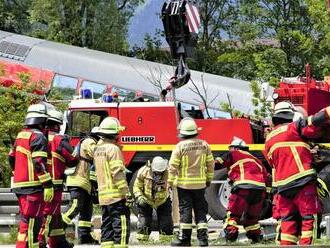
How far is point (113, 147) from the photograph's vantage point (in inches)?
363

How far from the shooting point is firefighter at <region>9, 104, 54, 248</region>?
344 inches

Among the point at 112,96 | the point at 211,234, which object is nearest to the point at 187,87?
the point at 112,96

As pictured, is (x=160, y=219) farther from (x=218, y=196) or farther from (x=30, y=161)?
(x=30, y=161)

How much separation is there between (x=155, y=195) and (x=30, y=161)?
3.27 metres

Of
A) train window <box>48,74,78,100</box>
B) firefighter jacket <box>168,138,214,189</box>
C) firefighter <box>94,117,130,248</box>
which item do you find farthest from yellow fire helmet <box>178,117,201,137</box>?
train window <box>48,74,78,100</box>

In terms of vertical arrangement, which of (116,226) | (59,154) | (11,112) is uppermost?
(11,112)

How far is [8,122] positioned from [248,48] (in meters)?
15.7

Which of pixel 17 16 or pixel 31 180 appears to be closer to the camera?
pixel 31 180

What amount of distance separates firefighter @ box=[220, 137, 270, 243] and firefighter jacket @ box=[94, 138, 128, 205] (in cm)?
208

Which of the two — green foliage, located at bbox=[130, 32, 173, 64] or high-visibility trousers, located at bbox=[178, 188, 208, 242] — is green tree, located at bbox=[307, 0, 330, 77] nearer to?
green foliage, located at bbox=[130, 32, 173, 64]

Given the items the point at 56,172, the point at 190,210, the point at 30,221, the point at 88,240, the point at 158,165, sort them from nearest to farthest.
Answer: the point at 30,221 → the point at 56,172 → the point at 190,210 → the point at 88,240 → the point at 158,165

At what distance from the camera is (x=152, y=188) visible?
11.8m

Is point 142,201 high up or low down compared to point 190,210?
up

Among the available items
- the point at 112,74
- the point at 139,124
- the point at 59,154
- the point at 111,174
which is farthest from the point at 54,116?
the point at 112,74
